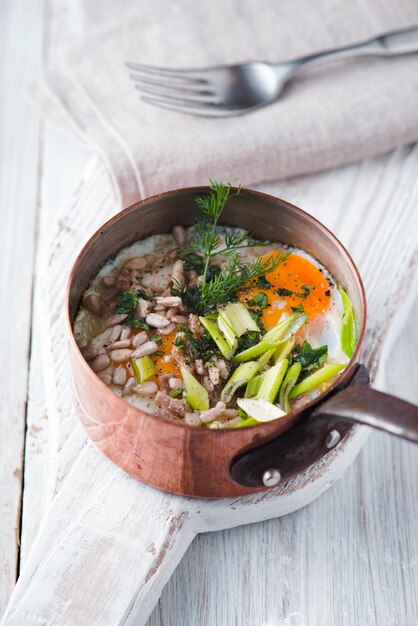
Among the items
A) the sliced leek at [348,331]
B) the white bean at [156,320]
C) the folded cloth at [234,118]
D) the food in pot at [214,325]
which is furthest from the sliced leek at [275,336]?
the folded cloth at [234,118]

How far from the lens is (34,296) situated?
2754 millimetres

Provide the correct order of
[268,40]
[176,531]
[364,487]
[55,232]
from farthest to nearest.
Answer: [268,40] < [55,232] < [364,487] < [176,531]

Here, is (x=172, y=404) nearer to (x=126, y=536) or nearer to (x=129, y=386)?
(x=129, y=386)

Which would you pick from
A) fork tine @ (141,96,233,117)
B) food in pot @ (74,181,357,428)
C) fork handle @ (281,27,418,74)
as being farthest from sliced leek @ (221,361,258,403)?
fork handle @ (281,27,418,74)

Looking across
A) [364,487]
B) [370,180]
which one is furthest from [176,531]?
[370,180]

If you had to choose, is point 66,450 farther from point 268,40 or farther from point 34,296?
point 268,40

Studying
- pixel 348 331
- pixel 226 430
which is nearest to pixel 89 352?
pixel 226 430

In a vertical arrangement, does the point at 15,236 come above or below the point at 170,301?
below

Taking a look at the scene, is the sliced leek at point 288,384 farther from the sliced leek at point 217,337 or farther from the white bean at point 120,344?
the white bean at point 120,344

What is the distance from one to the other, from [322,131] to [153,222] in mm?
873

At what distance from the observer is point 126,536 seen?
1946 millimetres

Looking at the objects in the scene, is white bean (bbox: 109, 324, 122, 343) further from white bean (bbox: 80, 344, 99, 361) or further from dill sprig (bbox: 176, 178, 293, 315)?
dill sprig (bbox: 176, 178, 293, 315)

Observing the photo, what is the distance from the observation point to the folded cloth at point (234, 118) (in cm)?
274

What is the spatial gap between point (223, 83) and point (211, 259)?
35.1 inches
